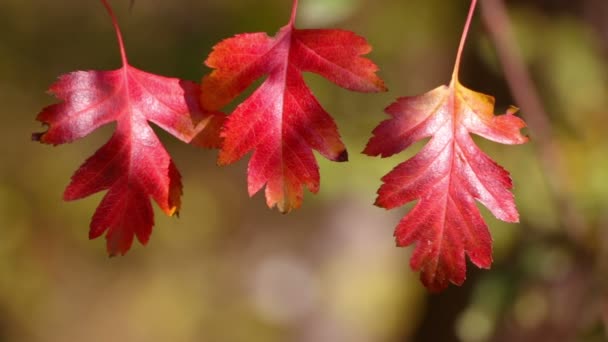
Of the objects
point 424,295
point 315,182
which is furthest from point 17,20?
point 315,182

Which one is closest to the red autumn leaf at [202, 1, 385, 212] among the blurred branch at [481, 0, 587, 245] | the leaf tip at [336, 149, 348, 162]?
the leaf tip at [336, 149, 348, 162]

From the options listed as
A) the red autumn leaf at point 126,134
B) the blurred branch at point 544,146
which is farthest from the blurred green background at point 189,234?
the red autumn leaf at point 126,134

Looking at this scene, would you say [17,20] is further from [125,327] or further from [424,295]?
[424,295]

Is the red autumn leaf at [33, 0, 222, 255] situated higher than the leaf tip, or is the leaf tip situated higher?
the leaf tip

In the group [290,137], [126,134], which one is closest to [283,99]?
[290,137]

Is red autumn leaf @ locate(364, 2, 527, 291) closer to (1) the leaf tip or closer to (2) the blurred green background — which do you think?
(1) the leaf tip

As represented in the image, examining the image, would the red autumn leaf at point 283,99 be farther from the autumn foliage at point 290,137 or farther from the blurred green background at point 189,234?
the blurred green background at point 189,234
